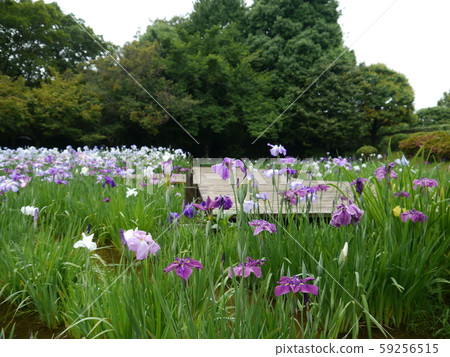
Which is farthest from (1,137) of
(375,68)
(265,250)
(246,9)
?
(375,68)

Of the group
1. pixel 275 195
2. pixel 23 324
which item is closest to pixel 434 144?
pixel 275 195

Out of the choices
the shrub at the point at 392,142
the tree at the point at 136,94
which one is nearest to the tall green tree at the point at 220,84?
the tree at the point at 136,94

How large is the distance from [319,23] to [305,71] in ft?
7.99

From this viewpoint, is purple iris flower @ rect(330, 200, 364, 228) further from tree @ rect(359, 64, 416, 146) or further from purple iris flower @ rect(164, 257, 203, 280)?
tree @ rect(359, 64, 416, 146)

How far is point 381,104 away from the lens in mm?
16328

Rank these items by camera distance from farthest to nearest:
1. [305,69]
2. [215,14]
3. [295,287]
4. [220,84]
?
1. [215,14]
2. [220,84]
3. [305,69]
4. [295,287]

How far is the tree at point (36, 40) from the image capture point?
1547 cm

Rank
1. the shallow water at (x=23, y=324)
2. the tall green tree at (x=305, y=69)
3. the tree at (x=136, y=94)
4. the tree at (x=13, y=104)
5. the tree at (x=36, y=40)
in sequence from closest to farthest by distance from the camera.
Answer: the shallow water at (x=23, y=324)
the tall green tree at (x=305, y=69)
the tree at (x=136, y=94)
the tree at (x=13, y=104)
the tree at (x=36, y=40)

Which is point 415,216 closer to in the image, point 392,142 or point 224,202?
point 224,202

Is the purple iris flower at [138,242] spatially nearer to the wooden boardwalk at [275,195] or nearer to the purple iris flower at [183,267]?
the purple iris flower at [183,267]

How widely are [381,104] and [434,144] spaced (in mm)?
7920

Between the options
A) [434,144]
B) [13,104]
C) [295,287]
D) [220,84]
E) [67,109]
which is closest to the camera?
[295,287]

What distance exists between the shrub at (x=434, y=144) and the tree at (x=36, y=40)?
14.3 meters

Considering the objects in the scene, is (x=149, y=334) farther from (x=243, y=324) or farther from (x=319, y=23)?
(x=319, y=23)
